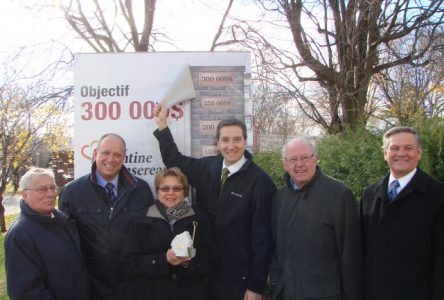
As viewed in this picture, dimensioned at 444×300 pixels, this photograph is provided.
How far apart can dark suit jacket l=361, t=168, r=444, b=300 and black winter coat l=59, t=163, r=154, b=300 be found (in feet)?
5.74

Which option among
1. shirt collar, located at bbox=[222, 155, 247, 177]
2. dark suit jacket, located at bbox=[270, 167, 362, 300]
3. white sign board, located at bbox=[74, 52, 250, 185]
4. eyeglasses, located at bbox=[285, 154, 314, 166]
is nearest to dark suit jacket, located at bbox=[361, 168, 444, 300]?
dark suit jacket, located at bbox=[270, 167, 362, 300]

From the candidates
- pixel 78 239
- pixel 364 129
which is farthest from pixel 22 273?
pixel 364 129

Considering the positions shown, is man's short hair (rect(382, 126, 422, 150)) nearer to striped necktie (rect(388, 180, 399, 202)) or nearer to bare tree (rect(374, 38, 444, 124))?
striped necktie (rect(388, 180, 399, 202))

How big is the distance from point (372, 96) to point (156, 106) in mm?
8690

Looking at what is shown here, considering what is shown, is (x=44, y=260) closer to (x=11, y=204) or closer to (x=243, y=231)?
(x=243, y=231)

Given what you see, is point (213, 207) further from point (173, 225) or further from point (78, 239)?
point (78, 239)

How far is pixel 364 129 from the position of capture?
4.87 m

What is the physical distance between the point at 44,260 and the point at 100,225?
586 millimetres

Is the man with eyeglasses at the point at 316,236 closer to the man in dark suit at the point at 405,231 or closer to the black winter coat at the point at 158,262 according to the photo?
the man in dark suit at the point at 405,231

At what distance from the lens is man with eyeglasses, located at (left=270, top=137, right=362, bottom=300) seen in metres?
2.97

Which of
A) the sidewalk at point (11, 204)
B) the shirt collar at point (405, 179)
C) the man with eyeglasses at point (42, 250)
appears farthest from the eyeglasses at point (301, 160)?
the sidewalk at point (11, 204)

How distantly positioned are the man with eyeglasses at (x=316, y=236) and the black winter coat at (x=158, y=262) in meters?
0.61

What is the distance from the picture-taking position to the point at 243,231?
11.3ft

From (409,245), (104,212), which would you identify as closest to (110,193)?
(104,212)
